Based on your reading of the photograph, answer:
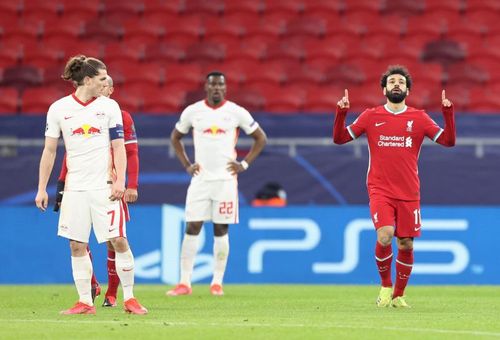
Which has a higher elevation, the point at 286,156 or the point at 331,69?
the point at 331,69

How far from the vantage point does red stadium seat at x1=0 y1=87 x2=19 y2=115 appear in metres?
20.5

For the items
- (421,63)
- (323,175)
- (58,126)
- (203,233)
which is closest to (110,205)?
(58,126)

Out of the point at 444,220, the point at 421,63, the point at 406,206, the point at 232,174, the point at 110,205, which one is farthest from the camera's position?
the point at 421,63

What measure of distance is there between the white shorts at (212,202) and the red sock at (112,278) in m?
2.29

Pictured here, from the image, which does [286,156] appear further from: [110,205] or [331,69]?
[110,205]

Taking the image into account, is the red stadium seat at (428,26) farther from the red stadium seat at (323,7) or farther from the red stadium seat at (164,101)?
the red stadium seat at (164,101)

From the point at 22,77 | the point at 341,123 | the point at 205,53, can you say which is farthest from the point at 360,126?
the point at 22,77

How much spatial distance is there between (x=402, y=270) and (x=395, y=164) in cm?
99

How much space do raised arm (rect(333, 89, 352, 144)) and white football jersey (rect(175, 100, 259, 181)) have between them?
8.66 feet

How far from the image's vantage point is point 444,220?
15883mm

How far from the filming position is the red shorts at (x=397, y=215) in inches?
443

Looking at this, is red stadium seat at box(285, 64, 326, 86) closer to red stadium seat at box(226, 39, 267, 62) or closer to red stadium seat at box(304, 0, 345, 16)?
red stadium seat at box(226, 39, 267, 62)

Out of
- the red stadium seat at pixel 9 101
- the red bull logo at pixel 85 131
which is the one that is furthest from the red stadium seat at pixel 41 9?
the red bull logo at pixel 85 131

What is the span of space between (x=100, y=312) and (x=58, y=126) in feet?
5.58
